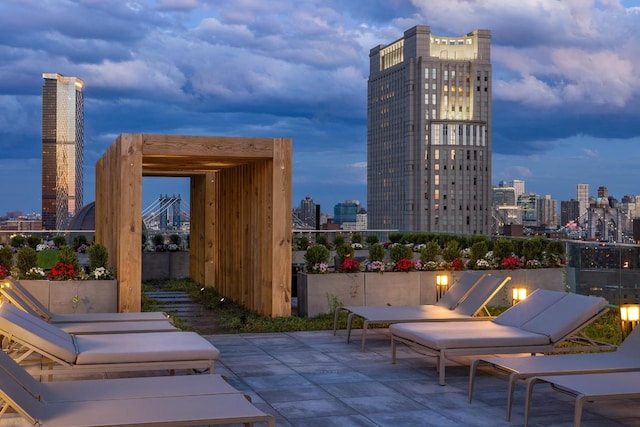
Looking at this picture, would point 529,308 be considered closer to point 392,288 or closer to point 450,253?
point 392,288

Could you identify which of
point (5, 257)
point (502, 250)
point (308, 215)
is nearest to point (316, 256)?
point (502, 250)

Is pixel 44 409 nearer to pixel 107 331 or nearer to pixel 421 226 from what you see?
pixel 107 331

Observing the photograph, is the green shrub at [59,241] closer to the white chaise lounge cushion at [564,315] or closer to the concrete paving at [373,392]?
the concrete paving at [373,392]

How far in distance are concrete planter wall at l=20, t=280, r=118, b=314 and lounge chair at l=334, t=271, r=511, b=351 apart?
10.7ft

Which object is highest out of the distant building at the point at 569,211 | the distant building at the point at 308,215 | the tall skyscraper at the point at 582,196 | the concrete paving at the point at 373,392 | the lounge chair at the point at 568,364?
the tall skyscraper at the point at 582,196

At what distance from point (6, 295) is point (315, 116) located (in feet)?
498

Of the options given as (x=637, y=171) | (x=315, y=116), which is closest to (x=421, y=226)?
(x=315, y=116)

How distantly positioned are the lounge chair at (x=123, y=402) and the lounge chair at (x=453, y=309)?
396 cm

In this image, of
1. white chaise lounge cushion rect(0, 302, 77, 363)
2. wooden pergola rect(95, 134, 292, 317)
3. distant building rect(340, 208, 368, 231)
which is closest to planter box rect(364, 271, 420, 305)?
wooden pergola rect(95, 134, 292, 317)

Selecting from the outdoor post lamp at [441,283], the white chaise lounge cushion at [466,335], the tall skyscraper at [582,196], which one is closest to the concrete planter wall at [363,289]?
the outdoor post lamp at [441,283]

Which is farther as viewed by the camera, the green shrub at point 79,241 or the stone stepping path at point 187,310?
the green shrub at point 79,241

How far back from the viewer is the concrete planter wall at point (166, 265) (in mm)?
19609

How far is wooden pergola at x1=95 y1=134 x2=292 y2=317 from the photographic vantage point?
11.4m

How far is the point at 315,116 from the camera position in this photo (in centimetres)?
15862
